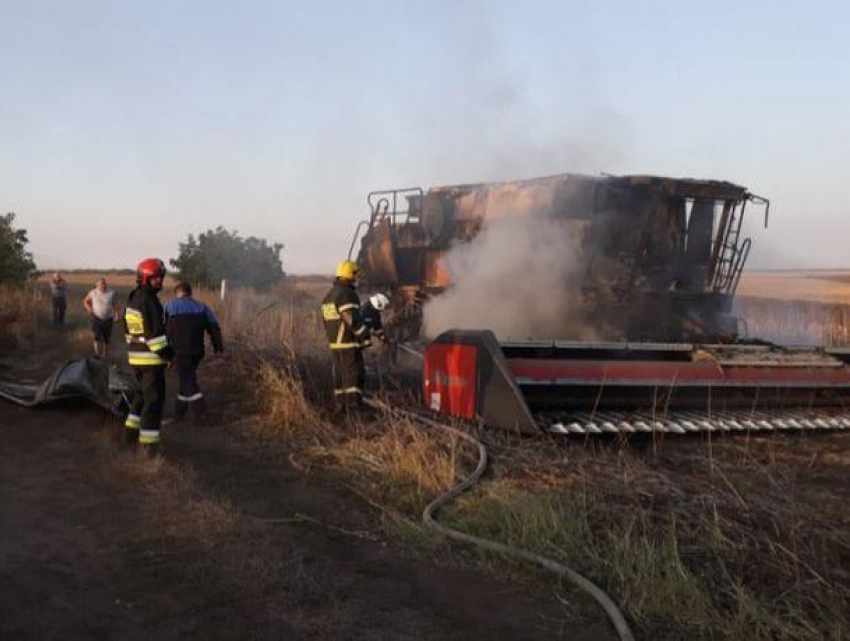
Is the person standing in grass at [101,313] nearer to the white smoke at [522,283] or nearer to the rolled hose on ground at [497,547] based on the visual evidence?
the white smoke at [522,283]

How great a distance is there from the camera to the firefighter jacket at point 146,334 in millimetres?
7168

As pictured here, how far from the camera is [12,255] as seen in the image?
25844 millimetres

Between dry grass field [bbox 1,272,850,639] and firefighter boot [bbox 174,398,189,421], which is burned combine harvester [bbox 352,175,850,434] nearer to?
dry grass field [bbox 1,272,850,639]

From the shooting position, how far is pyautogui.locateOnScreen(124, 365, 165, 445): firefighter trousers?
705 cm

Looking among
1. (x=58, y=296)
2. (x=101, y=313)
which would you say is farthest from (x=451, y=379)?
(x=58, y=296)

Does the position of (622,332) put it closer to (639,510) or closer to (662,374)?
(662,374)

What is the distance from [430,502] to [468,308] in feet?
20.2

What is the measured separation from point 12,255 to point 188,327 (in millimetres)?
19708

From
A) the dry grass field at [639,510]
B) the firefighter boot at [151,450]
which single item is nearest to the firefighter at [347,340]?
the dry grass field at [639,510]

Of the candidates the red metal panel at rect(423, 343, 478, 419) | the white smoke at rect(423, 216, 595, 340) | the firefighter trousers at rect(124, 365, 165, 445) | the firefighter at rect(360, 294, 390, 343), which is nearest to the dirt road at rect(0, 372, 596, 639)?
the firefighter trousers at rect(124, 365, 165, 445)

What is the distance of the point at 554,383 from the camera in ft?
24.5

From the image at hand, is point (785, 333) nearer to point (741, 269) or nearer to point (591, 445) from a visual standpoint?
point (741, 269)

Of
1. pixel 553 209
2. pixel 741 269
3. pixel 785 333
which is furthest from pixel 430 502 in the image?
pixel 785 333

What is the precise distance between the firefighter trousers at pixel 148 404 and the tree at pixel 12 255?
20.8 meters
